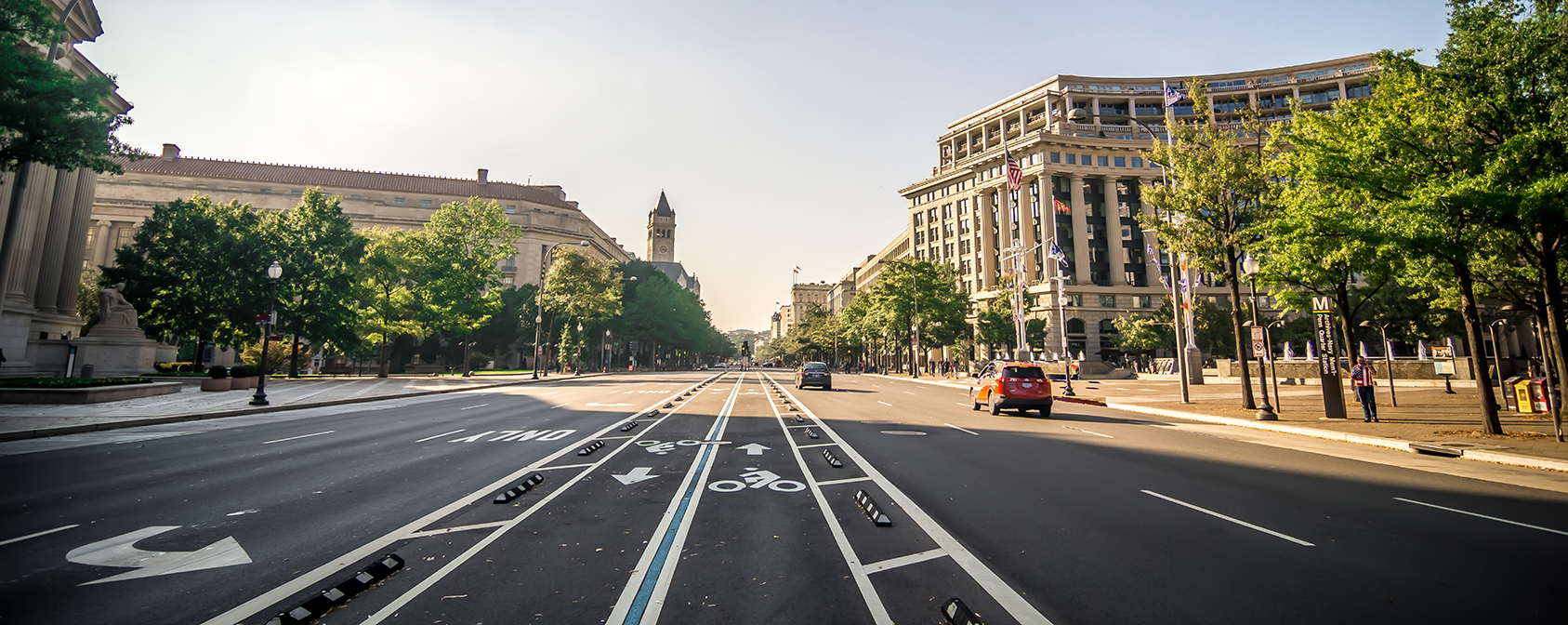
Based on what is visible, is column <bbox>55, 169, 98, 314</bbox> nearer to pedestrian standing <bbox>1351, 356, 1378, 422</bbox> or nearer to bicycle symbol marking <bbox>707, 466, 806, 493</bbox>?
bicycle symbol marking <bbox>707, 466, 806, 493</bbox>

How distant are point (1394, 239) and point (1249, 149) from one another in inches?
360

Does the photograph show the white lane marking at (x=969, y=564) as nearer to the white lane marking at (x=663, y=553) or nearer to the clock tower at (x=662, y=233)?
the white lane marking at (x=663, y=553)

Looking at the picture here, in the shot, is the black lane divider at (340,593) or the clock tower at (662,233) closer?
the black lane divider at (340,593)

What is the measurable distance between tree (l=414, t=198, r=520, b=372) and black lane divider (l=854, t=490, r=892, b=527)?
4464 centimetres

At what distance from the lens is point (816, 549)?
5332 millimetres

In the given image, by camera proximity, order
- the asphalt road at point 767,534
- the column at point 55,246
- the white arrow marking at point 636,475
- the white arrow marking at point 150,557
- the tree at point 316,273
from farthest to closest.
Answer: the tree at point 316,273 < the column at point 55,246 < the white arrow marking at point 636,475 < the white arrow marking at point 150,557 < the asphalt road at point 767,534

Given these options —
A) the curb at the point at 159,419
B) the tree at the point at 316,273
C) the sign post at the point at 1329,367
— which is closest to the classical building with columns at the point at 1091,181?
the sign post at the point at 1329,367

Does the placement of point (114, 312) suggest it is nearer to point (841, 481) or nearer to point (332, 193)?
point (841, 481)

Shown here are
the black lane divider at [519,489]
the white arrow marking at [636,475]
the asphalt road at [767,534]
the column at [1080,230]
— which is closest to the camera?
the asphalt road at [767,534]

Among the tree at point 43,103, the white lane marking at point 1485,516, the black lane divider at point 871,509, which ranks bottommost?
the white lane marking at point 1485,516

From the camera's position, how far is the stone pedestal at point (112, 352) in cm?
3275

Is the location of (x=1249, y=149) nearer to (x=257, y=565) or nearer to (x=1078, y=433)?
(x=1078, y=433)

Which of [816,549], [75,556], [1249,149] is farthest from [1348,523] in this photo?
[1249,149]

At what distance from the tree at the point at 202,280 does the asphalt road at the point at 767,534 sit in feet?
107
